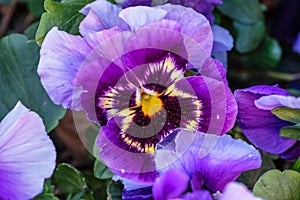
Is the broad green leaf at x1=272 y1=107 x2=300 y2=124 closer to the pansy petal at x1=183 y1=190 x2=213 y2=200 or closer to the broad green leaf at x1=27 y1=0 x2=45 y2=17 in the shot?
the pansy petal at x1=183 y1=190 x2=213 y2=200

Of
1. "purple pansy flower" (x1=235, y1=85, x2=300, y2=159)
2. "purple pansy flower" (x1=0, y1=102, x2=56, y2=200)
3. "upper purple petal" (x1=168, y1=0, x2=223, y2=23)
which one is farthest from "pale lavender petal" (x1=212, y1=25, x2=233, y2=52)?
"purple pansy flower" (x1=0, y1=102, x2=56, y2=200)

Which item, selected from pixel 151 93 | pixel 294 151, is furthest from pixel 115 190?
pixel 294 151

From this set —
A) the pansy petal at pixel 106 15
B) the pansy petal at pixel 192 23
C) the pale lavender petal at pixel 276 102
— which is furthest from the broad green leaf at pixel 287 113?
the pansy petal at pixel 106 15

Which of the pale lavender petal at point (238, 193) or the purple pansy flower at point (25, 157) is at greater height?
the pale lavender petal at point (238, 193)

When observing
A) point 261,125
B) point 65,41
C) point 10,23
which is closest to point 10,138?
point 65,41

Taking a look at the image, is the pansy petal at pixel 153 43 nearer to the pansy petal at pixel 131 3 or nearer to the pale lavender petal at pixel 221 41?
the pansy petal at pixel 131 3

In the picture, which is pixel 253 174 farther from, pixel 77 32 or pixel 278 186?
pixel 77 32

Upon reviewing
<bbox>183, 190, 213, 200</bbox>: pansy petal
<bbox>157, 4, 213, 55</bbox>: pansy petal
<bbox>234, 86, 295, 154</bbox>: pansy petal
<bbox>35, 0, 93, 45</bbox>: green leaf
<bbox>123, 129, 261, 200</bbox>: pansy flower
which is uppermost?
<bbox>157, 4, 213, 55</bbox>: pansy petal
